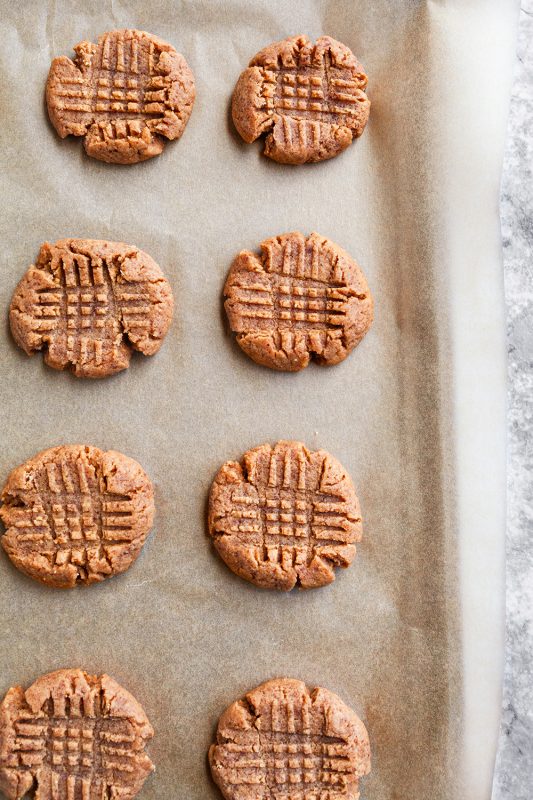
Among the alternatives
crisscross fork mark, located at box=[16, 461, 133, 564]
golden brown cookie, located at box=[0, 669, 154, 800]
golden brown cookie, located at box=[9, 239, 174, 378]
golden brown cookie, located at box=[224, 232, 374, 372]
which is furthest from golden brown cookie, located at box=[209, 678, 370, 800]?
golden brown cookie, located at box=[9, 239, 174, 378]

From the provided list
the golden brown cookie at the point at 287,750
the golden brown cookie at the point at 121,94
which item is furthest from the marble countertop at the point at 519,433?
the golden brown cookie at the point at 121,94

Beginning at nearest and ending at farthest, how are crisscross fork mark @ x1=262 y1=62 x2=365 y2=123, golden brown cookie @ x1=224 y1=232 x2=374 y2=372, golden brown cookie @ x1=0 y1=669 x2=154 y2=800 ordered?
golden brown cookie @ x1=0 y1=669 x2=154 y2=800
golden brown cookie @ x1=224 y1=232 x2=374 y2=372
crisscross fork mark @ x1=262 y1=62 x2=365 y2=123

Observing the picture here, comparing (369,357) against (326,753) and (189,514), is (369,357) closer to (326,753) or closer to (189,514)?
(189,514)

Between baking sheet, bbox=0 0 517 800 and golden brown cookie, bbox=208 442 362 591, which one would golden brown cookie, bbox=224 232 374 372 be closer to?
baking sheet, bbox=0 0 517 800

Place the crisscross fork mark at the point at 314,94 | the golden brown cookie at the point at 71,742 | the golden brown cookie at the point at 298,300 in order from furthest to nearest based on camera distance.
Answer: the crisscross fork mark at the point at 314,94 → the golden brown cookie at the point at 298,300 → the golden brown cookie at the point at 71,742

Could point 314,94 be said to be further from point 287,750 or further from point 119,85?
point 287,750

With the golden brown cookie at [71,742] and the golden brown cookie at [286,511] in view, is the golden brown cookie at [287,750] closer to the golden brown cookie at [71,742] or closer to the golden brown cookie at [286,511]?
the golden brown cookie at [71,742]

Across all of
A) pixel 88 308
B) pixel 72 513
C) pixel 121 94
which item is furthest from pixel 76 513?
pixel 121 94
